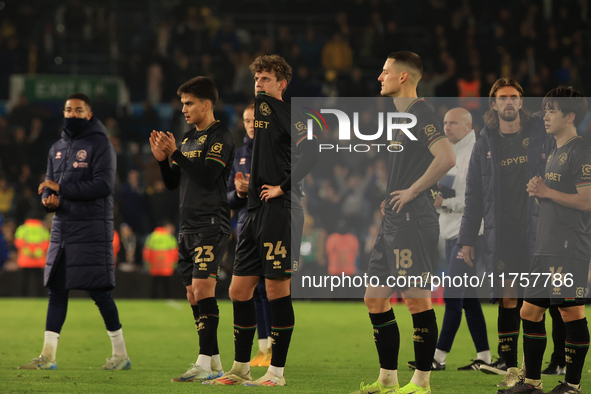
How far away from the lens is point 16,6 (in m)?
19.2

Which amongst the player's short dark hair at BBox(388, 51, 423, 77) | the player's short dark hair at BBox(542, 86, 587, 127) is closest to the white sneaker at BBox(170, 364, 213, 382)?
the player's short dark hair at BBox(388, 51, 423, 77)

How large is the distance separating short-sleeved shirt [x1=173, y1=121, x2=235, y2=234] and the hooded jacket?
0.91 meters

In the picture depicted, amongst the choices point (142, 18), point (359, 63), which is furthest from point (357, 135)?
point (142, 18)

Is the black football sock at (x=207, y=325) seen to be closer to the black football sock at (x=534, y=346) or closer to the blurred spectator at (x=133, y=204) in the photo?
the black football sock at (x=534, y=346)

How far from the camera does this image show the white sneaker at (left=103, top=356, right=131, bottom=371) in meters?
5.76

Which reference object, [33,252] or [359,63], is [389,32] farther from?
[33,252]

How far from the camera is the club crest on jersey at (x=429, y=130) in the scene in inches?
177

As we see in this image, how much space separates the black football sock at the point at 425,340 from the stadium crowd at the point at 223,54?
1082 cm

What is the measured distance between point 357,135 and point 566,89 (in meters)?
1.41

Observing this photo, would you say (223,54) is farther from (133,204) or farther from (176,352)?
(176,352)

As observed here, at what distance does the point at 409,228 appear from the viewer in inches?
176

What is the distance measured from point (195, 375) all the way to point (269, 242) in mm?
1113

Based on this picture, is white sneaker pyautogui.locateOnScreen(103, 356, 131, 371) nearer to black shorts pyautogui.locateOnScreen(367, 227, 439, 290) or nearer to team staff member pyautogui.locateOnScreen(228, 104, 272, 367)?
team staff member pyautogui.locateOnScreen(228, 104, 272, 367)

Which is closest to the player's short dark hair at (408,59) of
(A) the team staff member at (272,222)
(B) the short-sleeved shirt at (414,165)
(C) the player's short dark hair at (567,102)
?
(B) the short-sleeved shirt at (414,165)
